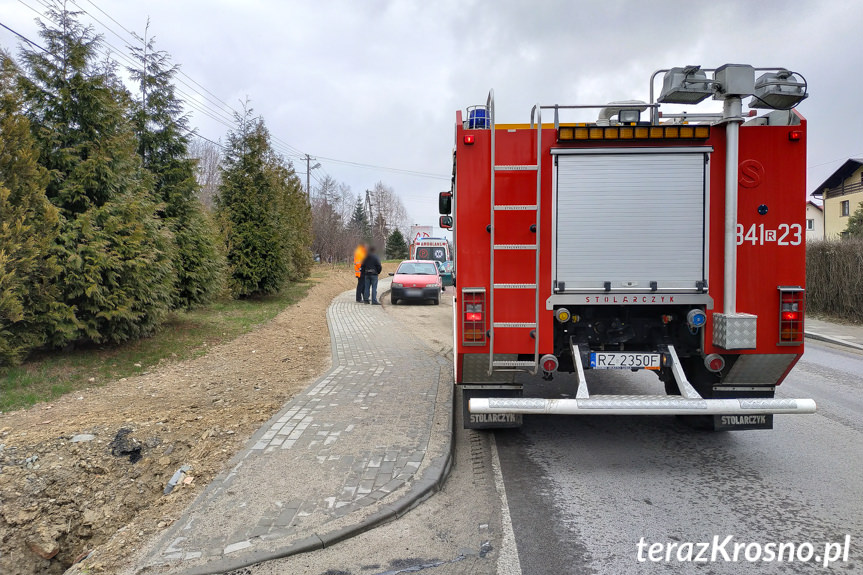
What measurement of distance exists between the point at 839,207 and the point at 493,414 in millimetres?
47086

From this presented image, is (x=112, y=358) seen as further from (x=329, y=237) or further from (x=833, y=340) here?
(x=329, y=237)

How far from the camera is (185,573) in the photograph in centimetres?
313

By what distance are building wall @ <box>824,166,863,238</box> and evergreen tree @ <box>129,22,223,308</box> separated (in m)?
41.2

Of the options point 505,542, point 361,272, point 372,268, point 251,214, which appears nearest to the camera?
point 505,542

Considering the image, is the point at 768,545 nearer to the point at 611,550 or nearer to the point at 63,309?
the point at 611,550

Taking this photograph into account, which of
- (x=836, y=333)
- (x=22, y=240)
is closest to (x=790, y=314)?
(x=22, y=240)

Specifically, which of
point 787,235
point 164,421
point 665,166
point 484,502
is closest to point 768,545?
point 484,502

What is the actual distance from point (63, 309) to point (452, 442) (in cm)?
611

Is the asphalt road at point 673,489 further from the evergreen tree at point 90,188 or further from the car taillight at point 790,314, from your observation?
the evergreen tree at point 90,188

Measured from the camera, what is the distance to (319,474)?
447cm

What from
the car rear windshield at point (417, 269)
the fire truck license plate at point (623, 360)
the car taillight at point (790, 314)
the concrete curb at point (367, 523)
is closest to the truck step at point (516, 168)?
the fire truck license plate at point (623, 360)

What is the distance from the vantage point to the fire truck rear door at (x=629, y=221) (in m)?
4.86

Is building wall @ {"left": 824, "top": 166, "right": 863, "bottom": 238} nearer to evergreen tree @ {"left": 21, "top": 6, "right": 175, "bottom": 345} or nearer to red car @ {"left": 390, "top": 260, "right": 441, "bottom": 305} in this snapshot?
red car @ {"left": 390, "top": 260, "right": 441, "bottom": 305}

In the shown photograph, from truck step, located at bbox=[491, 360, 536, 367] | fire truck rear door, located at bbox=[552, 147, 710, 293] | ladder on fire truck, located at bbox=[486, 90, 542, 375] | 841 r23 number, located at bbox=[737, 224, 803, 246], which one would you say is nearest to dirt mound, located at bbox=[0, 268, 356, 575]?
truck step, located at bbox=[491, 360, 536, 367]
